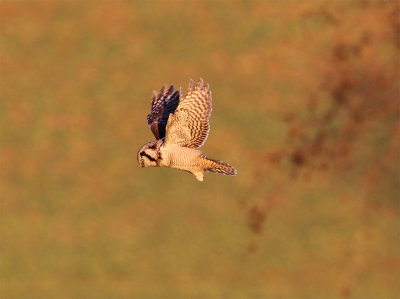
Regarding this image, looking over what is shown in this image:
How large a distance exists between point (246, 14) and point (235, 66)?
244cm

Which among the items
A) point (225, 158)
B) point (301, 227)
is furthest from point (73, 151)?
point (301, 227)

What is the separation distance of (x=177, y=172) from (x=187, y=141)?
59.9 feet

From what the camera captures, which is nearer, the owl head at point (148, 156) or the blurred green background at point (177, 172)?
the owl head at point (148, 156)

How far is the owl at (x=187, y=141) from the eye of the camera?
7707 millimetres

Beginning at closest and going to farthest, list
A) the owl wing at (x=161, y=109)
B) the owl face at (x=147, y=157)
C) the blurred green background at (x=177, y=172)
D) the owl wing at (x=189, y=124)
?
the owl face at (x=147, y=157), the owl wing at (x=189, y=124), the owl wing at (x=161, y=109), the blurred green background at (x=177, y=172)

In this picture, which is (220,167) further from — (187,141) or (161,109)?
(161,109)

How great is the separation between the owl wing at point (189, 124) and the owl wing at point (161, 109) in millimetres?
560

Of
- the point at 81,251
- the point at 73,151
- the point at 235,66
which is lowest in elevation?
the point at 81,251

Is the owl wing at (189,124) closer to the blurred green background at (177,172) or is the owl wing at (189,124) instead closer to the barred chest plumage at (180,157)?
the barred chest plumage at (180,157)

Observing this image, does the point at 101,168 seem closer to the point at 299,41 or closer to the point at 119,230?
the point at 119,230

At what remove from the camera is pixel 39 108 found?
2856 centimetres

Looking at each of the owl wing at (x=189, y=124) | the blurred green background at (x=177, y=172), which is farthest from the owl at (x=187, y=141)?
the blurred green background at (x=177, y=172)

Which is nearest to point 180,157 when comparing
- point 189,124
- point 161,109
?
point 189,124

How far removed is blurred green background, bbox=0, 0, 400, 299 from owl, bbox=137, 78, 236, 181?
1350cm
